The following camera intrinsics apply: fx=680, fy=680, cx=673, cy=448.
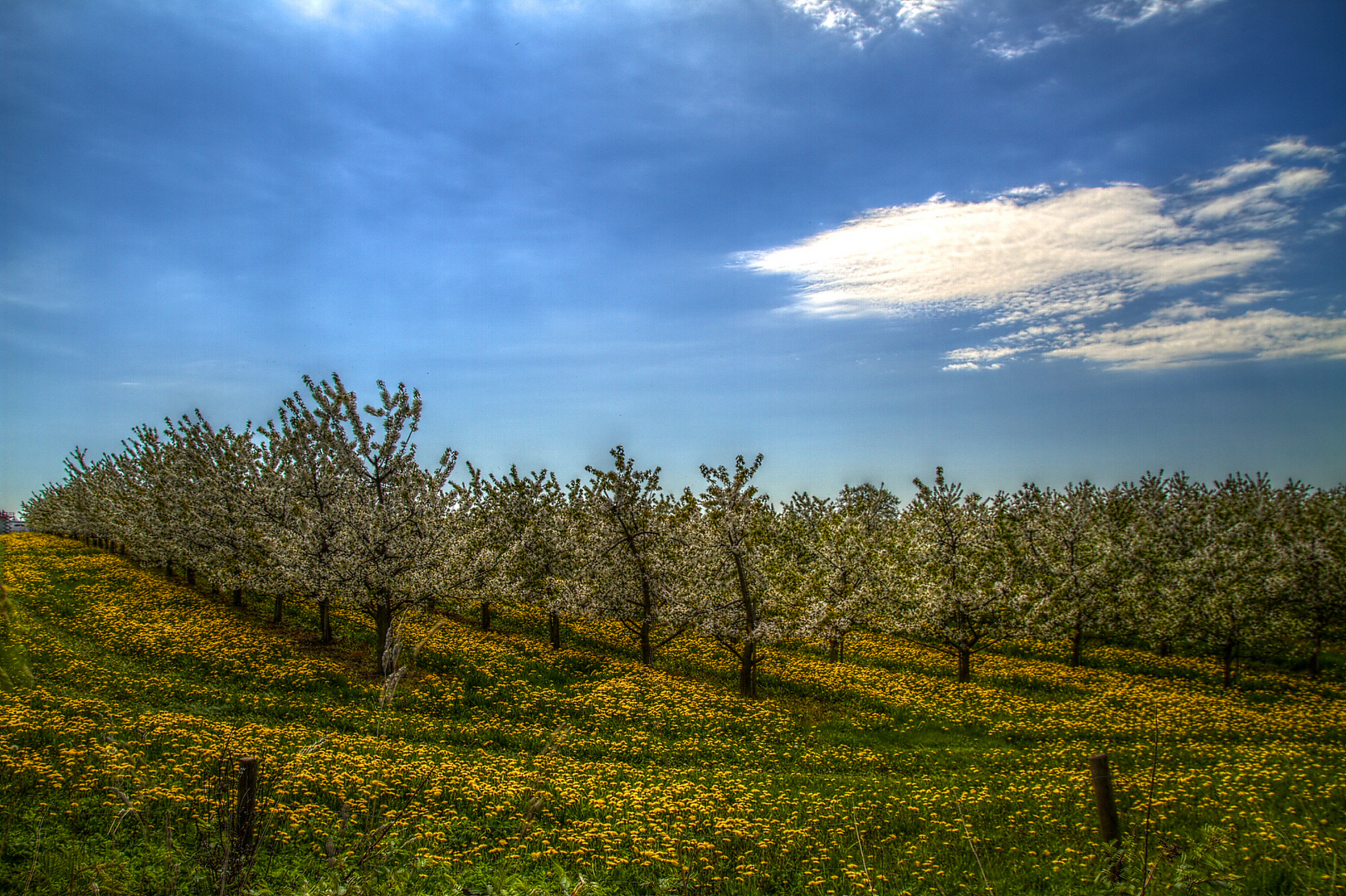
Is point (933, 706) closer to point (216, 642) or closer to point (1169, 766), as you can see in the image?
point (1169, 766)

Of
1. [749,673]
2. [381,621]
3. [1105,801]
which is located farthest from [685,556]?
[1105,801]

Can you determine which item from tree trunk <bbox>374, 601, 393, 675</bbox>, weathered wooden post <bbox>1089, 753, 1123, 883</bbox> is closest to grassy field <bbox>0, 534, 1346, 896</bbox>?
weathered wooden post <bbox>1089, 753, 1123, 883</bbox>

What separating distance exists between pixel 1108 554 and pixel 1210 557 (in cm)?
481

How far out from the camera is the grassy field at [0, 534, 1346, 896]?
317 inches

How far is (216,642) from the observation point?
24516 millimetres

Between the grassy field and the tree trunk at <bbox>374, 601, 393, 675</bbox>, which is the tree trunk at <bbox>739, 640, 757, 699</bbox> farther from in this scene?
the tree trunk at <bbox>374, 601, 393, 675</bbox>

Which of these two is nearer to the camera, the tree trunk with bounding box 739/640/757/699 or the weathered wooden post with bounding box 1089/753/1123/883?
the weathered wooden post with bounding box 1089/753/1123/883

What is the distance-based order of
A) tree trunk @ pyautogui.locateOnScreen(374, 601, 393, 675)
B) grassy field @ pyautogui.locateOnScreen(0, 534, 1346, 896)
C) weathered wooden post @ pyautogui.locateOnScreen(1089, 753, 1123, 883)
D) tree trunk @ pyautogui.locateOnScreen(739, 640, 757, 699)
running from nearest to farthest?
weathered wooden post @ pyautogui.locateOnScreen(1089, 753, 1123, 883)
grassy field @ pyautogui.locateOnScreen(0, 534, 1346, 896)
tree trunk @ pyautogui.locateOnScreen(374, 601, 393, 675)
tree trunk @ pyautogui.locateOnScreen(739, 640, 757, 699)

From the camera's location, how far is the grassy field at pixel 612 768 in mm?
8047

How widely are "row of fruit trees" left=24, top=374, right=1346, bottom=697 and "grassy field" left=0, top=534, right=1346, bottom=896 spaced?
2446mm

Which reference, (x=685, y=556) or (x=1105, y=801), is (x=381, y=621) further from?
(x=1105, y=801)

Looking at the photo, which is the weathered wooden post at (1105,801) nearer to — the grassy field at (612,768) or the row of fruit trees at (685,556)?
the grassy field at (612,768)

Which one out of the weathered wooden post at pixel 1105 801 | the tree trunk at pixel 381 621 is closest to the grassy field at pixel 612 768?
the weathered wooden post at pixel 1105 801

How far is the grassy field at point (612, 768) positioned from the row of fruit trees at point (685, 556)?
2.45 m
